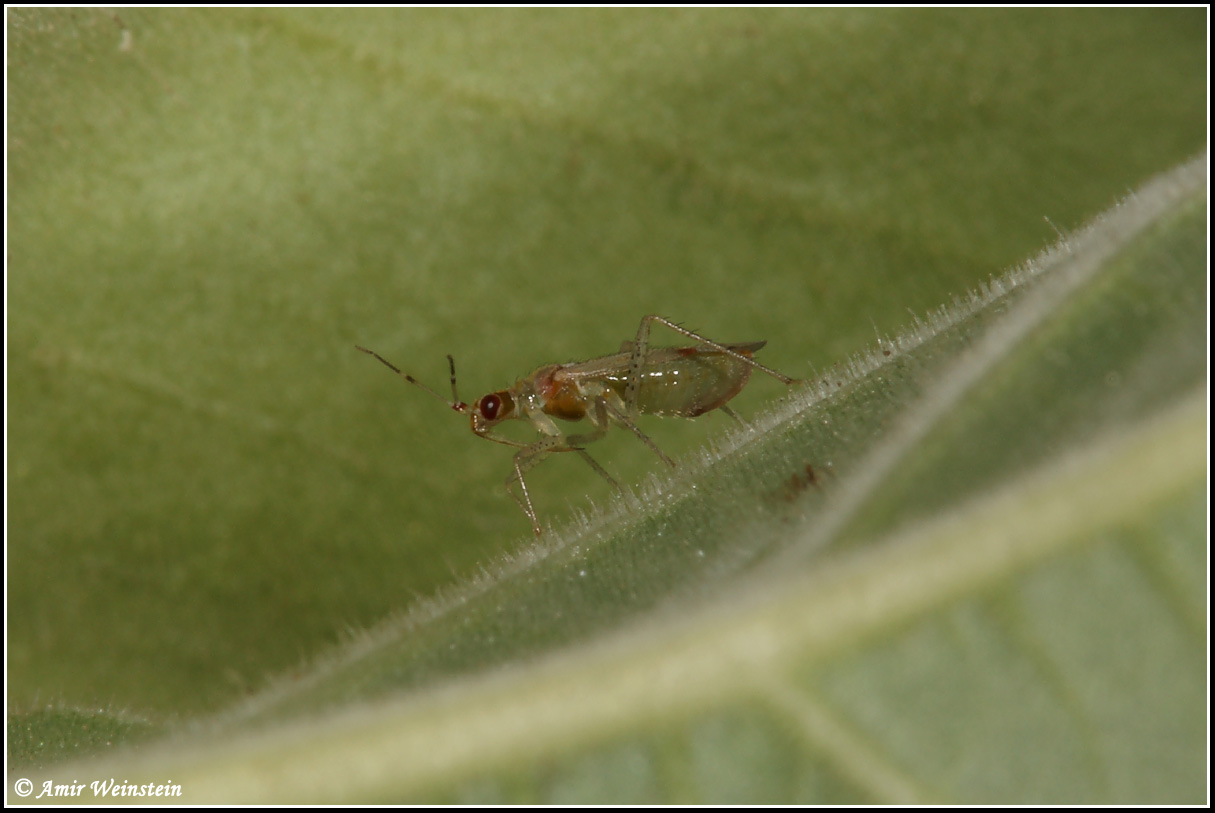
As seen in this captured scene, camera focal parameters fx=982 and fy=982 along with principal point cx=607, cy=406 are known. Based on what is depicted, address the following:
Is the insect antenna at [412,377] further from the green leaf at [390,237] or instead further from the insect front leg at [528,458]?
the insect front leg at [528,458]

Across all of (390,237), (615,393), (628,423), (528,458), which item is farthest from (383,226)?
(615,393)

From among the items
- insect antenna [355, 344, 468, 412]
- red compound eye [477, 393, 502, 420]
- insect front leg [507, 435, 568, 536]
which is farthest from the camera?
red compound eye [477, 393, 502, 420]

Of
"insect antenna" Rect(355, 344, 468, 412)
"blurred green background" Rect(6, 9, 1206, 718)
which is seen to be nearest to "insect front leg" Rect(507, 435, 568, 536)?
"blurred green background" Rect(6, 9, 1206, 718)

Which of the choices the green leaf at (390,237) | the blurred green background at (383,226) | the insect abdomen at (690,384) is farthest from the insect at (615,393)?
the blurred green background at (383,226)

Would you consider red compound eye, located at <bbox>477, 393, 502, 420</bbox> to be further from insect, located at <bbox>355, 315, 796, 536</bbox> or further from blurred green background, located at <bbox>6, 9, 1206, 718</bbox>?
blurred green background, located at <bbox>6, 9, 1206, 718</bbox>

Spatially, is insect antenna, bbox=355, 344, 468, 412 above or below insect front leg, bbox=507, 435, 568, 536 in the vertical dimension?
above

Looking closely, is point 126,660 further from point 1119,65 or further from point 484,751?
point 1119,65
